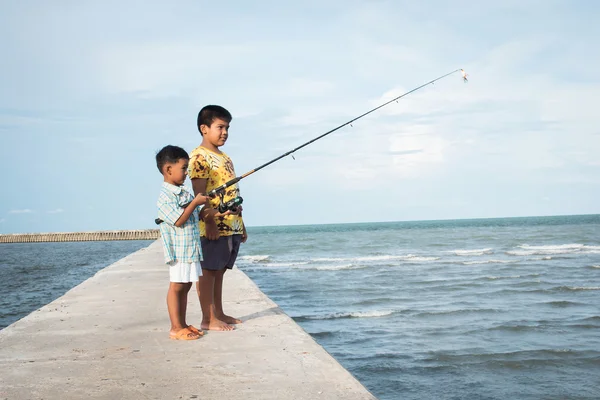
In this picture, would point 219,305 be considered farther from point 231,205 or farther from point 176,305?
point 231,205

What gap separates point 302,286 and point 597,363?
7235 mm

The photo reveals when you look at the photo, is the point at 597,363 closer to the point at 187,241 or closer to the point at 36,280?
the point at 187,241

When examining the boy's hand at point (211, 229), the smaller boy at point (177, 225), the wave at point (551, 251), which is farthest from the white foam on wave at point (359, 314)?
the wave at point (551, 251)

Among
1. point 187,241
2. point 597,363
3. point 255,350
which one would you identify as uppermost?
point 187,241

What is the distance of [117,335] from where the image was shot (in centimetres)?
420

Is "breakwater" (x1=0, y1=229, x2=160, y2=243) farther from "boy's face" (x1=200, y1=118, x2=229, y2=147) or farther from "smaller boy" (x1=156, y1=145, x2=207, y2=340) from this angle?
"smaller boy" (x1=156, y1=145, x2=207, y2=340)

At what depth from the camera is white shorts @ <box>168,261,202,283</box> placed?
396cm

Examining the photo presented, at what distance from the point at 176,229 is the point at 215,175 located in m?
0.54

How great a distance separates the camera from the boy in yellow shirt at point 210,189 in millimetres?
4242

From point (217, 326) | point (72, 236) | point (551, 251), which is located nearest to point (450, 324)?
point (217, 326)

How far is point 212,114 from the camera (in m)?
4.31

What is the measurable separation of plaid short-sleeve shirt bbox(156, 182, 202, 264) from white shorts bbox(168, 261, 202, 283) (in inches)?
1.4

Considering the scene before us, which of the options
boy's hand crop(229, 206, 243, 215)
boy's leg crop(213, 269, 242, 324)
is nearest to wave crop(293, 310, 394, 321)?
boy's leg crop(213, 269, 242, 324)

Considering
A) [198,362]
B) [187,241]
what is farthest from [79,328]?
[198,362]
